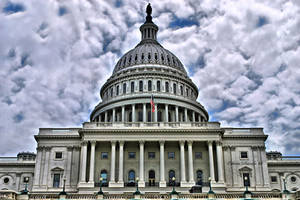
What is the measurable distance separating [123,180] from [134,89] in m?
28.4

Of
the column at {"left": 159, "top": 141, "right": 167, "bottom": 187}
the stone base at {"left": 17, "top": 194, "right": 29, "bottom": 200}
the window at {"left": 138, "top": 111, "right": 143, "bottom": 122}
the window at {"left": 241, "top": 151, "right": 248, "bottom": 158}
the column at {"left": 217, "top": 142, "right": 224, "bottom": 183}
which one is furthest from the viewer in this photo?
the window at {"left": 138, "top": 111, "right": 143, "bottom": 122}

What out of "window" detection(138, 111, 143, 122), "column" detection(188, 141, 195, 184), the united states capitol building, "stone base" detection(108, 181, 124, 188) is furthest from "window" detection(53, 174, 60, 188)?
"window" detection(138, 111, 143, 122)

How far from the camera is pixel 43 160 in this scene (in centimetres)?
6450

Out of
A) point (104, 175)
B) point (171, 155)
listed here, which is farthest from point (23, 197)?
point (171, 155)

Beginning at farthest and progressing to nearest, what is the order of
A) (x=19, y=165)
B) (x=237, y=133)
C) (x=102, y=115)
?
(x=102, y=115) < (x=19, y=165) < (x=237, y=133)

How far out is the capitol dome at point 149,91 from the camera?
81.6 meters

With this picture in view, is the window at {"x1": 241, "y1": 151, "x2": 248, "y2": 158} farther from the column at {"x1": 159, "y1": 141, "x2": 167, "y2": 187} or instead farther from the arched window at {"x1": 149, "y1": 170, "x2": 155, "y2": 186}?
the arched window at {"x1": 149, "y1": 170, "x2": 155, "y2": 186}

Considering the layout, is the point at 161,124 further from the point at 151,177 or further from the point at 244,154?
the point at 244,154

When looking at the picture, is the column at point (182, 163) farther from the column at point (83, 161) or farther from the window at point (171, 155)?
the column at point (83, 161)

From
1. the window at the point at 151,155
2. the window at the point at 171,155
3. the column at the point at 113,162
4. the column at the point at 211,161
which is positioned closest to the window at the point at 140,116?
the window at the point at 151,155

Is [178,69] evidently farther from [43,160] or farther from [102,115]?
[43,160]

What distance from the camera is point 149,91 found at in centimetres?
8462

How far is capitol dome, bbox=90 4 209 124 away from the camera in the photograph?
8162 cm

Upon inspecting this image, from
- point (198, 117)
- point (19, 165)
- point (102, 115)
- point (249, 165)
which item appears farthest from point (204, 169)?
point (19, 165)
